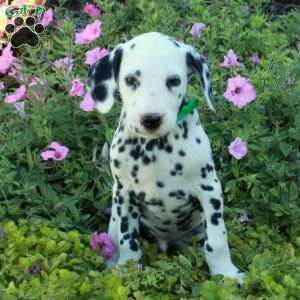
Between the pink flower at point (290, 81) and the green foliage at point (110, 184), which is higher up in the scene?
the pink flower at point (290, 81)

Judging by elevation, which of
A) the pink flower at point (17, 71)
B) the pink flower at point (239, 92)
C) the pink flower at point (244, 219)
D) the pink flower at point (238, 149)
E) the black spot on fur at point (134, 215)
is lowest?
the pink flower at point (244, 219)

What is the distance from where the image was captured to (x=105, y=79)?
320 cm

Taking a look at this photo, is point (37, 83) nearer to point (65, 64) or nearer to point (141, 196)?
point (65, 64)

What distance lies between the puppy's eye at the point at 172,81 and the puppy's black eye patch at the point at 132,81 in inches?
4.8

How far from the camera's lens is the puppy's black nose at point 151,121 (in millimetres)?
2924

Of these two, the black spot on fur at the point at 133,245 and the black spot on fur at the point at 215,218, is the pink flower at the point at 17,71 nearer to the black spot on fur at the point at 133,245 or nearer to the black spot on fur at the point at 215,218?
the black spot on fur at the point at 133,245

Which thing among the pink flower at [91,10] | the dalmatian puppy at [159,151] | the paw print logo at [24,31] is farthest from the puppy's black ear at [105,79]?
the pink flower at [91,10]

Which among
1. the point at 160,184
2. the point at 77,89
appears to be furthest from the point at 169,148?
the point at 77,89

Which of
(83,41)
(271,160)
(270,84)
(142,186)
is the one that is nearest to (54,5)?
(83,41)

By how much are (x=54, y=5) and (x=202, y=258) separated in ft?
12.0

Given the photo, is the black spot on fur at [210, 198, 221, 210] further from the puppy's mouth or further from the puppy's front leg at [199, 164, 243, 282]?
the puppy's mouth

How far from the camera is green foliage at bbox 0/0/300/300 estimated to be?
3.28 meters

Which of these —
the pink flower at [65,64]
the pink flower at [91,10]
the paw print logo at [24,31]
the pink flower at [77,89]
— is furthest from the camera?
the pink flower at [91,10]

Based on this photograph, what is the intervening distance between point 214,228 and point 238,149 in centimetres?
76
